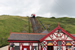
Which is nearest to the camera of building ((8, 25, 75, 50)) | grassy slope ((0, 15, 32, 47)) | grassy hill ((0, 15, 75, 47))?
building ((8, 25, 75, 50))

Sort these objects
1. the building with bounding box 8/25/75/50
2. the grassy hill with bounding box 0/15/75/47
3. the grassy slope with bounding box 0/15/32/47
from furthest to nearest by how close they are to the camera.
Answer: the grassy hill with bounding box 0/15/75/47 → the grassy slope with bounding box 0/15/32/47 → the building with bounding box 8/25/75/50

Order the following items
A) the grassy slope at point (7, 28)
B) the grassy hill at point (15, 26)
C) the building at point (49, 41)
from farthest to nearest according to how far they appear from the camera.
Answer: the grassy hill at point (15, 26)
the grassy slope at point (7, 28)
the building at point (49, 41)

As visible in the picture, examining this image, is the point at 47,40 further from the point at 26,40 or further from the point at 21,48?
the point at 21,48

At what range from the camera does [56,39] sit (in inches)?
796

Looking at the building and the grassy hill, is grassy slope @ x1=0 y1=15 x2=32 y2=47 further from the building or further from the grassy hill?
the building

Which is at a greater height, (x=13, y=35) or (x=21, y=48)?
(x=13, y=35)

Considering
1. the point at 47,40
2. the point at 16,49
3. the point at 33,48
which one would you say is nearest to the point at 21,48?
the point at 16,49

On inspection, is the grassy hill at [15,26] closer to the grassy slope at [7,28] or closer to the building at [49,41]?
the grassy slope at [7,28]

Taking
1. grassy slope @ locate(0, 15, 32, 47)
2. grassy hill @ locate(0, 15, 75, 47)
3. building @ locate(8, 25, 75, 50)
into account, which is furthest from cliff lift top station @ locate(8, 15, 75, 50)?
grassy hill @ locate(0, 15, 75, 47)

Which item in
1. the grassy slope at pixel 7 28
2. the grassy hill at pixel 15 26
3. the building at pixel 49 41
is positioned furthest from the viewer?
the grassy hill at pixel 15 26

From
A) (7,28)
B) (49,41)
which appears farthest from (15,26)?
(49,41)

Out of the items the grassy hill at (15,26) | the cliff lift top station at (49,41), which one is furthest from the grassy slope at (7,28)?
the cliff lift top station at (49,41)

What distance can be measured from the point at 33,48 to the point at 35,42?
1.50m

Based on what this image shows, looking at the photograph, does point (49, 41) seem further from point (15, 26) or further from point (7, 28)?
point (15, 26)
